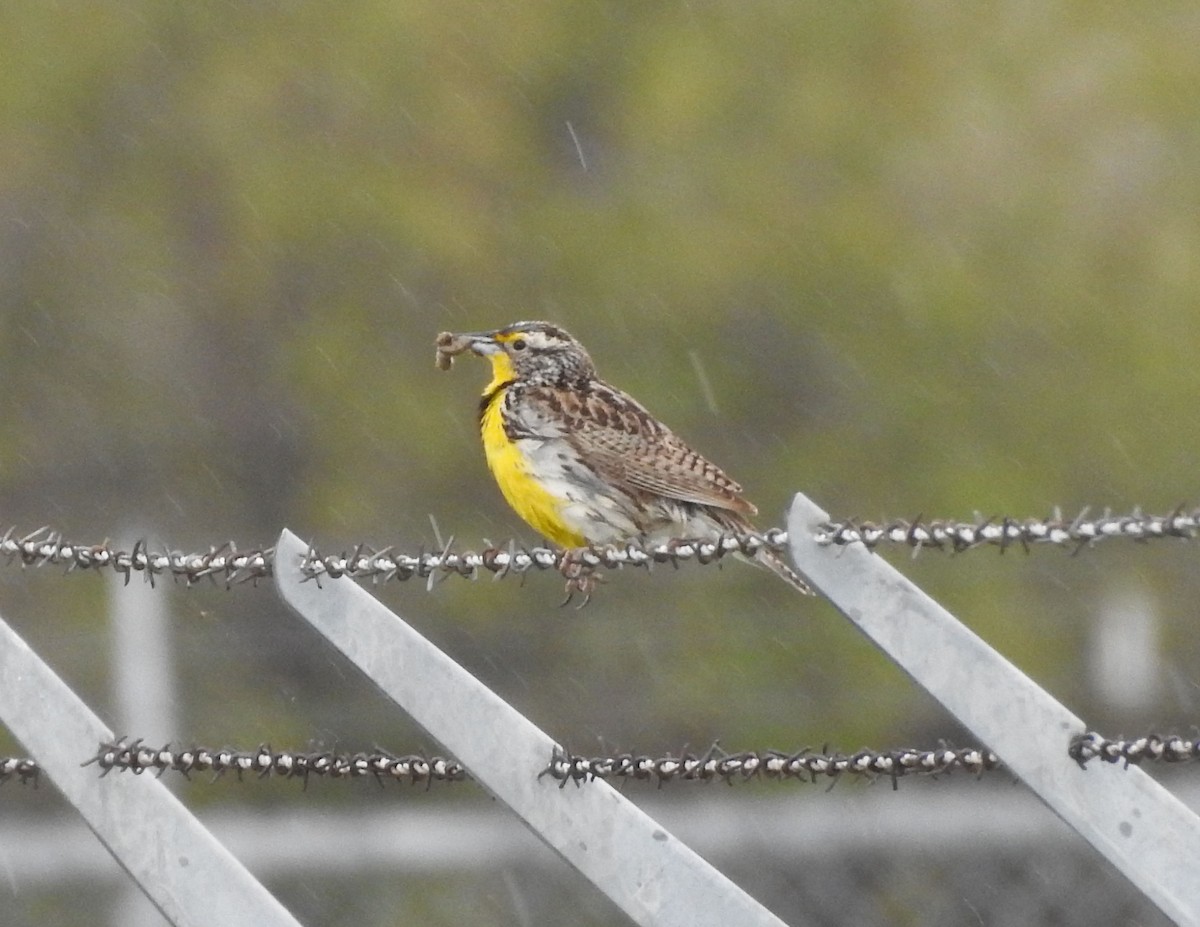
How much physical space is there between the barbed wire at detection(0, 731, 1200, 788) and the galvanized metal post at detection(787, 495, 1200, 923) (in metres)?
0.03

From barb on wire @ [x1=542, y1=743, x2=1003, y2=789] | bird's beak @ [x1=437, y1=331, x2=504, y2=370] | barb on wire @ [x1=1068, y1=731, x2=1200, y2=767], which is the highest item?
bird's beak @ [x1=437, y1=331, x2=504, y2=370]

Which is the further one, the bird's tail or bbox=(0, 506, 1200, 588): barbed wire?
the bird's tail

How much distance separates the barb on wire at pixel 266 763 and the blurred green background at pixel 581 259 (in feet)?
42.0

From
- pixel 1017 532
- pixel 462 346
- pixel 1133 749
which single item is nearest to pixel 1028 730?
pixel 1133 749

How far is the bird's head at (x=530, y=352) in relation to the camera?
271 inches

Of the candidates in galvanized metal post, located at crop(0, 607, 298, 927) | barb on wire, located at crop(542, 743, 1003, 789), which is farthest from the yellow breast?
barb on wire, located at crop(542, 743, 1003, 789)

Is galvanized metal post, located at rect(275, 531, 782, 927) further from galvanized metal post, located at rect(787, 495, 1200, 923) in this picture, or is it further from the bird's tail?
the bird's tail

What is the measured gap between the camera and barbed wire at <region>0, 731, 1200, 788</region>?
8.77ft

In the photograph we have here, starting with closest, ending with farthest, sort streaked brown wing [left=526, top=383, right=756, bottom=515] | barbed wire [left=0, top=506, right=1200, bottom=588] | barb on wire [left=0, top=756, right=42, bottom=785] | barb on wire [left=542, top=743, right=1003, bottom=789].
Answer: barbed wire [left=0, top=506, right=1200, bottom=588] < barb on wire [left=542, top=743, right=1003, bottom=789] < barb on wire [left=0, top=756, right=42, bottom=785] < streaked brown wing [left=526, top=383, right=756, bottom=515]

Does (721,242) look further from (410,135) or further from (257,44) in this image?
(257,44)

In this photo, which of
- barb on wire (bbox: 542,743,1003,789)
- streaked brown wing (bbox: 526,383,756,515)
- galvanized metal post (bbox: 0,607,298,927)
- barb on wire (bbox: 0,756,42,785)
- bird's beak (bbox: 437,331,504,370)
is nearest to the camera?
barb on wire (bbox: 542,743,1003,789)

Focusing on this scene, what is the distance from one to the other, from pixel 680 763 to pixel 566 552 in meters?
0.61

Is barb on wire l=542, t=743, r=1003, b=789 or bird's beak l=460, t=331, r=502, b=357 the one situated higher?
bird's beak l=460, t=331, r=502, b=357

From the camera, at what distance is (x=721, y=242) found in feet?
58.3
